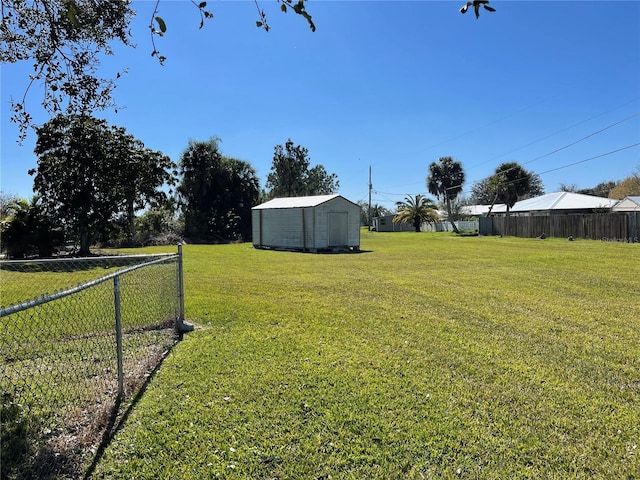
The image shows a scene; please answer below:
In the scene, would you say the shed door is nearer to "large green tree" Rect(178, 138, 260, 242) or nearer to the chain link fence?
"large green tree" Rect(178, 138, 260, 242)

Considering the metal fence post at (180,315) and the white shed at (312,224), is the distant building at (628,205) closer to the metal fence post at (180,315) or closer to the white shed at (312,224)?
the white shed at (312,224)

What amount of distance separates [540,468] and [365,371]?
1.79m

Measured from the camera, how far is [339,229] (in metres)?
21.1

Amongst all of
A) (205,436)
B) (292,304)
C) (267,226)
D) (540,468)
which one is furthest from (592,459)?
(267,226)

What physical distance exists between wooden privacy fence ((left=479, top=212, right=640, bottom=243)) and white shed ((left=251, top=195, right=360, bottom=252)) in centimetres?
1419

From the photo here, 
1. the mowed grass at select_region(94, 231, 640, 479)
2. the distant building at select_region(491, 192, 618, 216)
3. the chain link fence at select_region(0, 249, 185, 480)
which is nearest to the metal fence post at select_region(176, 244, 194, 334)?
the chain link fence at select_region(0, 249, 185, 480)

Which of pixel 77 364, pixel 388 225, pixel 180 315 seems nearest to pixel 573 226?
pixel 180 315

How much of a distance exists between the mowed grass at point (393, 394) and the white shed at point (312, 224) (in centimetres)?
1265

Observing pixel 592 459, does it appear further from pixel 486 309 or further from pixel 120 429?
pixel 486 309

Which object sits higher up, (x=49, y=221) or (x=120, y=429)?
(x=49, y=221)

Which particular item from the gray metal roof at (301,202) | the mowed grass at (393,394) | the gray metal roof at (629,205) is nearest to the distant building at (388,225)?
the gray metal roof at (629,205)

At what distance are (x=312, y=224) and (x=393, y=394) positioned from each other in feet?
54.0

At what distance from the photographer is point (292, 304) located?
724cm

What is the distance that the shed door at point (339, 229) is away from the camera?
21.0 meters
